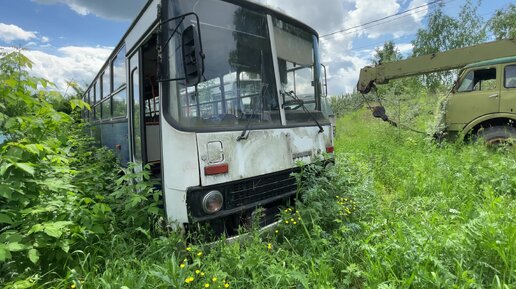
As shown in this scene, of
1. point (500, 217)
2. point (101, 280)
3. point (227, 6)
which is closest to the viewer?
point (101, 280)

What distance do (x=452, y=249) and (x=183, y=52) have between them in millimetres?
2565

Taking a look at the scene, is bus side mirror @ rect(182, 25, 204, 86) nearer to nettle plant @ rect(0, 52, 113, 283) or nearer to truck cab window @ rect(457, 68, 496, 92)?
nettle plant @ rect(0, 52, 113, 283)

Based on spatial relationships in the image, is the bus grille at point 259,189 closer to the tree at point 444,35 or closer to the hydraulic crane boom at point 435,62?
the hydraulic crane boom at point 435,62

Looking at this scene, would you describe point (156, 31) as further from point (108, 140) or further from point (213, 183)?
point (108, 140)

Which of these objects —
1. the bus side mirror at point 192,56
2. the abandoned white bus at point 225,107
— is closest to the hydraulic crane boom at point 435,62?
the abandoned white bus at point 225,107

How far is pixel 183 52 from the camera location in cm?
230

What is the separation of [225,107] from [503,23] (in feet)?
96.2

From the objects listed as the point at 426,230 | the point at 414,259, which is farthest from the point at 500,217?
the point at 414,259

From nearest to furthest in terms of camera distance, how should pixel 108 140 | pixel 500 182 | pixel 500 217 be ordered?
1. pixel 500 217
2. pixel 500 182
3. pixel 108 140

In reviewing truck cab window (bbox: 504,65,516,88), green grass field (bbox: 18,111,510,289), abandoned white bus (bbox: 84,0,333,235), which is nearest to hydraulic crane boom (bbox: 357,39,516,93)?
truck cab window (bbox: 504,65,516,88)

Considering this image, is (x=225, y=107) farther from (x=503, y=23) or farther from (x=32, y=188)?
(x=503, y=23)

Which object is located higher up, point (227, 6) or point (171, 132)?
point (227, 6)

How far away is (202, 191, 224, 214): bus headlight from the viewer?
2.38 metres

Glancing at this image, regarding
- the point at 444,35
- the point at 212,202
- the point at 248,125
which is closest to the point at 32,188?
the point at 212,202
